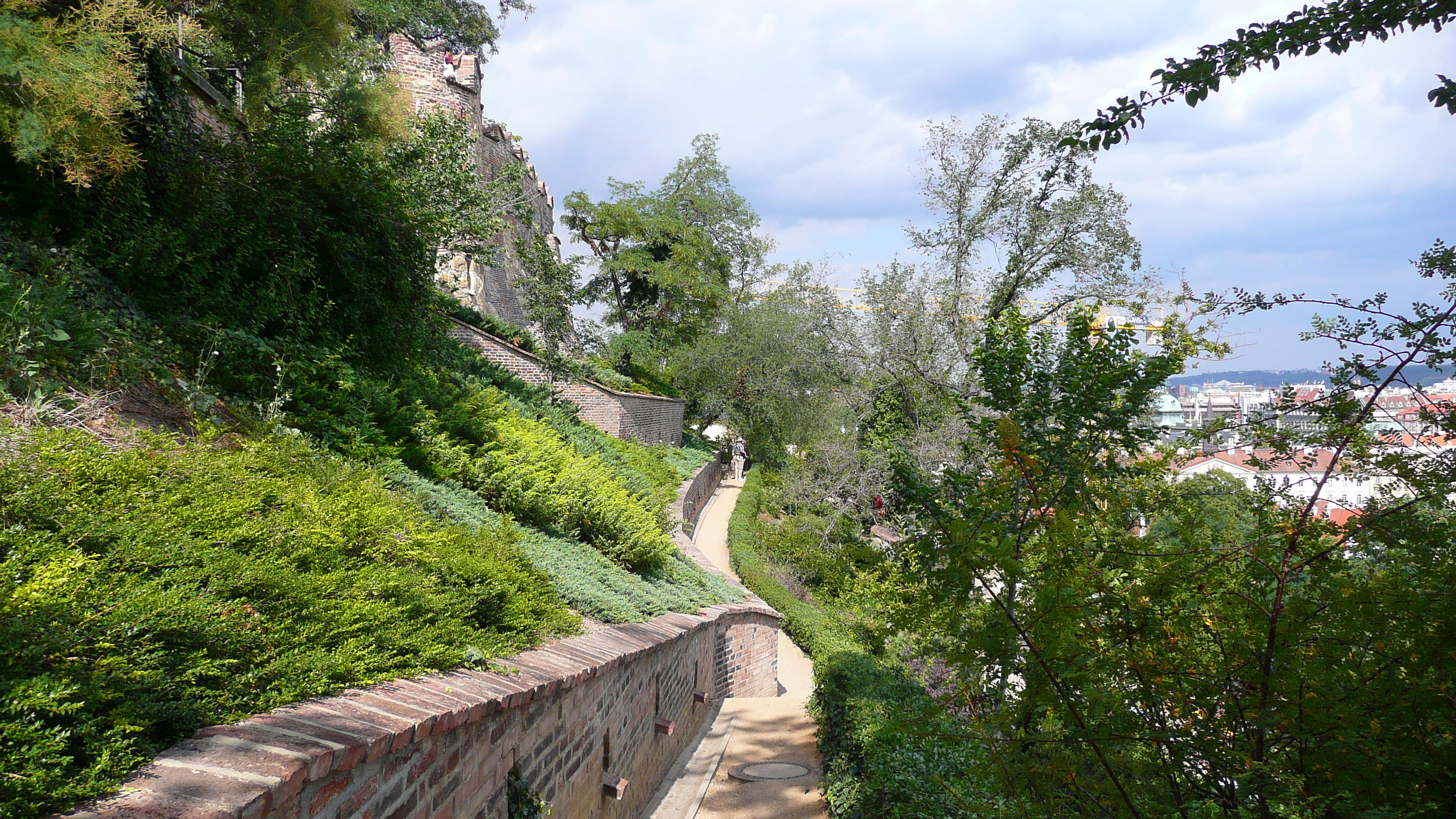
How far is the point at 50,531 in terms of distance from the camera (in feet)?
9.08

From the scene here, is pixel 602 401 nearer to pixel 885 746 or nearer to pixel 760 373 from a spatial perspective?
pixel 760 373

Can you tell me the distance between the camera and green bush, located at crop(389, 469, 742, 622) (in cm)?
629

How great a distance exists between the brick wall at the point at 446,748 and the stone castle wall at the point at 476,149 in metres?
16.0

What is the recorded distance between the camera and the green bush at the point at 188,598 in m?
2.10

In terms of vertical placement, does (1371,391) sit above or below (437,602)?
above

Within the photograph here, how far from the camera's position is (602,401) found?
22984mm

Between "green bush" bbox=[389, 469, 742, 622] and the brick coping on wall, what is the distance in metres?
1.83

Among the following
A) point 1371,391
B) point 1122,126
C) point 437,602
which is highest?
point 1122,126

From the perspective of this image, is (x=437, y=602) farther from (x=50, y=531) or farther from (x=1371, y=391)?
(x=1371, y=391)

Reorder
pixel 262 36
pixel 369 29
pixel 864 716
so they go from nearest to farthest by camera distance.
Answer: pixel 864 716 < pixel 262 36 < pixel 369 29

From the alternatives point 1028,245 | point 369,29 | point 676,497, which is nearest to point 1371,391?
point 1028,245

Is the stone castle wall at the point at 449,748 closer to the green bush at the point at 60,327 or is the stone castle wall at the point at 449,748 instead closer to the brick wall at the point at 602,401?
the green bush at the point at 60,327

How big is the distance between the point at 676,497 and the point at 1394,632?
54.8 feet

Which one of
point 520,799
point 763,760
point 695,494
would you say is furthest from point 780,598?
point 520,799
